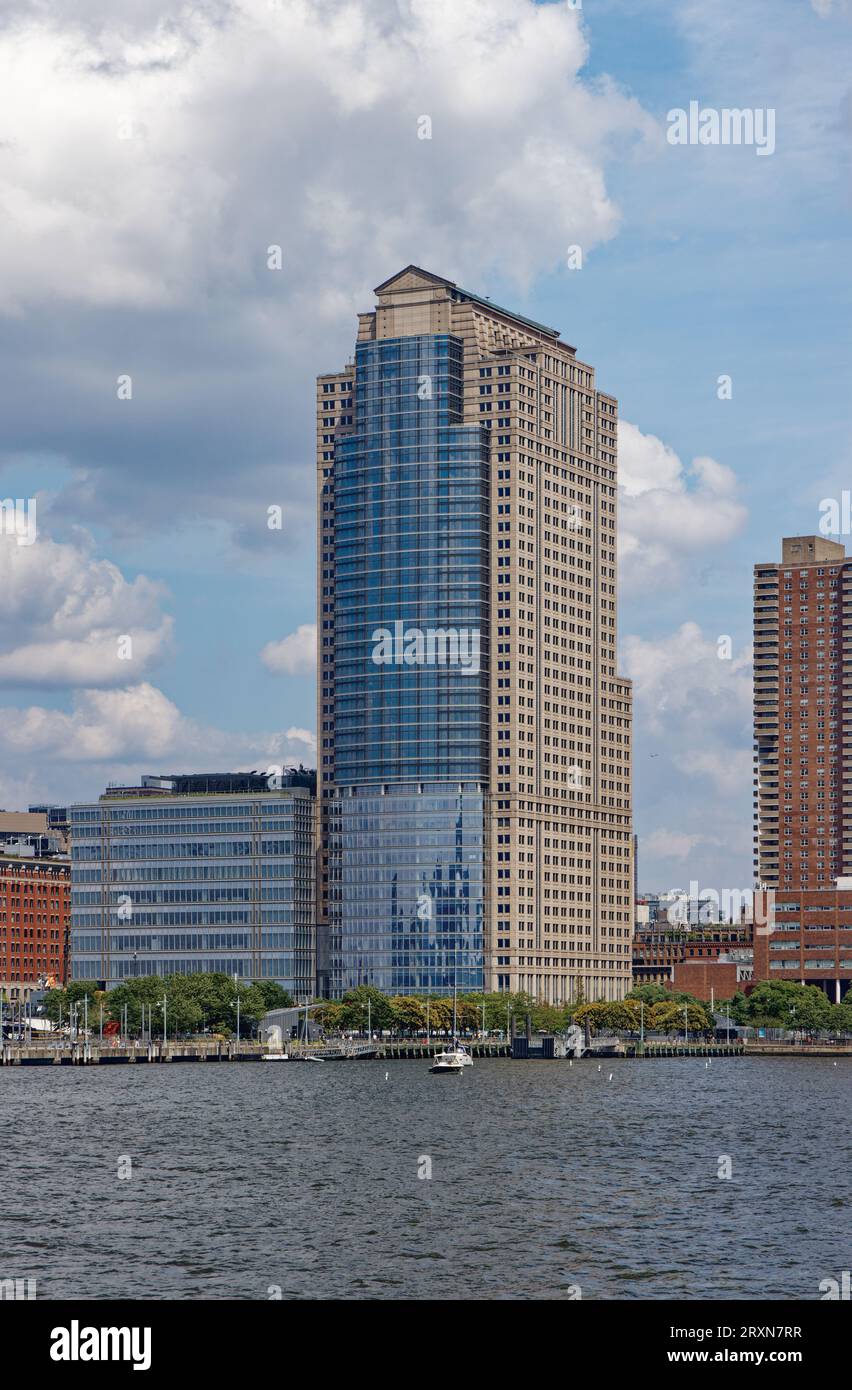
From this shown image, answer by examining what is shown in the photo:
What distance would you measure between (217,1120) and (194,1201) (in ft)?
181

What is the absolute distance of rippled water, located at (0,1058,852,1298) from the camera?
6638 cm

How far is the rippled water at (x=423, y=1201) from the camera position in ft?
218

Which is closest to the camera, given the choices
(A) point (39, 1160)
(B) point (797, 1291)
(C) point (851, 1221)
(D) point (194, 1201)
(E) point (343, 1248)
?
(B) point (797, 1291)

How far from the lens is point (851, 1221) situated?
8344 centimetres

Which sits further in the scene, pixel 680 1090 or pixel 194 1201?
pixel 680 1090

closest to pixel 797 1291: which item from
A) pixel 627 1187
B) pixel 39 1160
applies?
pixel 627 1187

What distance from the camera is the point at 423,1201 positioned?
90812 millimetres

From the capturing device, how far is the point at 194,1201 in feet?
298
